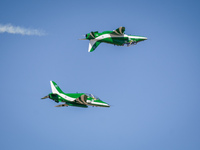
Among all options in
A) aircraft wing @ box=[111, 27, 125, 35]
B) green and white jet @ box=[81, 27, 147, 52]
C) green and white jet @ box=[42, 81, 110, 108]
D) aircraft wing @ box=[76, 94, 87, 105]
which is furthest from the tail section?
aircraft wing @ box=[111, 27, 125, 35]

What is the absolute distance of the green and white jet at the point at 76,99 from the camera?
202 ft

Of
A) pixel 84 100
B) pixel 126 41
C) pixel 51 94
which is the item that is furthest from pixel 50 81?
pixel 126 41

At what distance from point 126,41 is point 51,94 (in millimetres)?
14469

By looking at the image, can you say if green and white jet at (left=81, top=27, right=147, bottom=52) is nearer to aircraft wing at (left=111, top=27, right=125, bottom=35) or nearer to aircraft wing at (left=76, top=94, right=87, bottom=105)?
aircraft wing at (left=111, top=27, right=125, bottom=35)

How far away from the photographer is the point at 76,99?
6147 centimetres

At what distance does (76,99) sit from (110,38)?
36.8ft

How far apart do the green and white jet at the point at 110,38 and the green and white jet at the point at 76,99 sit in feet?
24.6

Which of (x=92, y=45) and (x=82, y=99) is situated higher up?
(x=92, y=45)

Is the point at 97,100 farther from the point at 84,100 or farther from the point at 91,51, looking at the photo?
the point at 91,51

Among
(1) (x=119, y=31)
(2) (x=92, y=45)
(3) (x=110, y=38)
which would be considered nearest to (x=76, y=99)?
(2) (x=92, y=45)

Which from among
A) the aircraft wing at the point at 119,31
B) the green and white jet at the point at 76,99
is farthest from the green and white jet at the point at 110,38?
the green and white jet at the point at 76,99

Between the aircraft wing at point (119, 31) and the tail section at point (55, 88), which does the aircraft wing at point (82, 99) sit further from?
the aircraft wing at point (119, 31)

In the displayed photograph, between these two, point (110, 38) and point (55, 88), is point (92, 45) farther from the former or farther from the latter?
point (55, 88)

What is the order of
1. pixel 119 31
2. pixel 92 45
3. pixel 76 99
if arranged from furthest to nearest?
pixel 92 45, pixel 119 31, pixel 76 99
